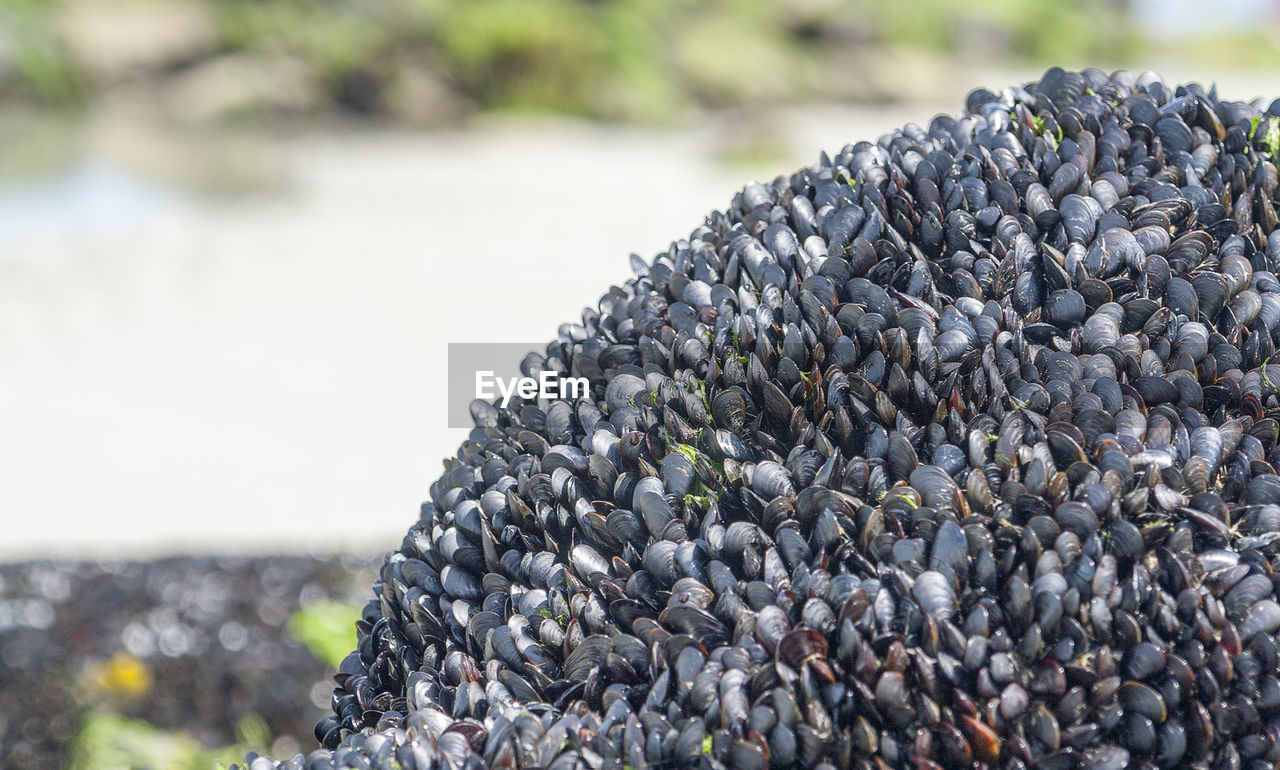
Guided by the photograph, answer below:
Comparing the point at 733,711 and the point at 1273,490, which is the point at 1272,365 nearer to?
the point at 1273,490

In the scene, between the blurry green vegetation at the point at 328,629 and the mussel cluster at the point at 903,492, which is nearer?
the mussel cluster at the point at 903,492

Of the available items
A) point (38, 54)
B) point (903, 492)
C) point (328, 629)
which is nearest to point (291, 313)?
point (328, 629)

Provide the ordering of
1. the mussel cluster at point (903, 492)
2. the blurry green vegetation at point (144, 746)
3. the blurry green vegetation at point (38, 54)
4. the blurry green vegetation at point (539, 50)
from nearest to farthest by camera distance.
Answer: the mussel cluster at point (903, 492)
the blurry green vegetation at point (144, 746)
the blurry green vegetation at point (539, 50)
the blurry green vegetation at point (38, 54)

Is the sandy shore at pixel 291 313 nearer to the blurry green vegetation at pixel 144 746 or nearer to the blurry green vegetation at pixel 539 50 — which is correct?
the blurry green vegetation at pixel 144 746

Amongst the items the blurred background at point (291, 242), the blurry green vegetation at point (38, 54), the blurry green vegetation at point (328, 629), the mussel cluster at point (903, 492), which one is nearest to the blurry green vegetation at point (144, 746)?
the blurred background at point (291, 242)

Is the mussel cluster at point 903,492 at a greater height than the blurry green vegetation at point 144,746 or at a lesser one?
greater

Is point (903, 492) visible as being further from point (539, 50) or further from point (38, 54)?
point (38, 54)

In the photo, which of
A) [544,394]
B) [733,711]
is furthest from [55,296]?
[733,711]
